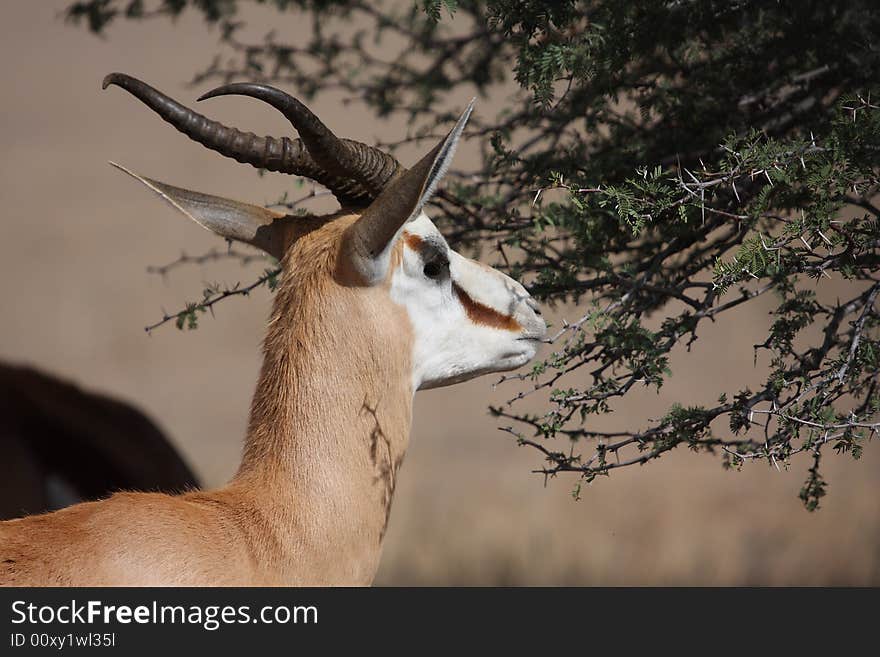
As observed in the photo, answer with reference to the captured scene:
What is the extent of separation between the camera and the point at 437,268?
4633 millimetres

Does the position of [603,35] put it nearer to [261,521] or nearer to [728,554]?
[261,521]

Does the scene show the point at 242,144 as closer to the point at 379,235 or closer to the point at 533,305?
the point at 379,235

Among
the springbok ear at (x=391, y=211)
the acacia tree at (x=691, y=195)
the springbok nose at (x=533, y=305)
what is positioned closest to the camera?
the springbok ear at (x=391, y=211)

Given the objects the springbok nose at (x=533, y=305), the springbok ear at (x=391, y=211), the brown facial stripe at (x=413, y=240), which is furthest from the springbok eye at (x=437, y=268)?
the springbok nose at (x=533, y=305)

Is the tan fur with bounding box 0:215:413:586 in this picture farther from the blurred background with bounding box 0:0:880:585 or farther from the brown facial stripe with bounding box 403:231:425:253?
the blurred background with bounding box 0:0:880:585

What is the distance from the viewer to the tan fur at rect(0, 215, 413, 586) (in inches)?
149

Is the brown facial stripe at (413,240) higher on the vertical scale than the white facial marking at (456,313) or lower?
higher

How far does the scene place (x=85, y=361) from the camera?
15250mm

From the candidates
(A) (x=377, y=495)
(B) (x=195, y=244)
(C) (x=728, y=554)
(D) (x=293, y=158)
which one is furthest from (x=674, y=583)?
(B) (x=195, y=244)

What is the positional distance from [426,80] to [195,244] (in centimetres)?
1148

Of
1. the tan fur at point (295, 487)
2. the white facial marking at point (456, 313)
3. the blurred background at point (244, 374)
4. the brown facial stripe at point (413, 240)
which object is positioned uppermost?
the blurred background at point (244, 374)

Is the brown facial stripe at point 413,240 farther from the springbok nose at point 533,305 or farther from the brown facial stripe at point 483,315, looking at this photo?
the springbok nose at point 533,305

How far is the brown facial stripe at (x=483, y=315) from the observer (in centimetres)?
472

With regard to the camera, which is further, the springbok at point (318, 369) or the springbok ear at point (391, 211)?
the springbok ear at point (391, 211)
